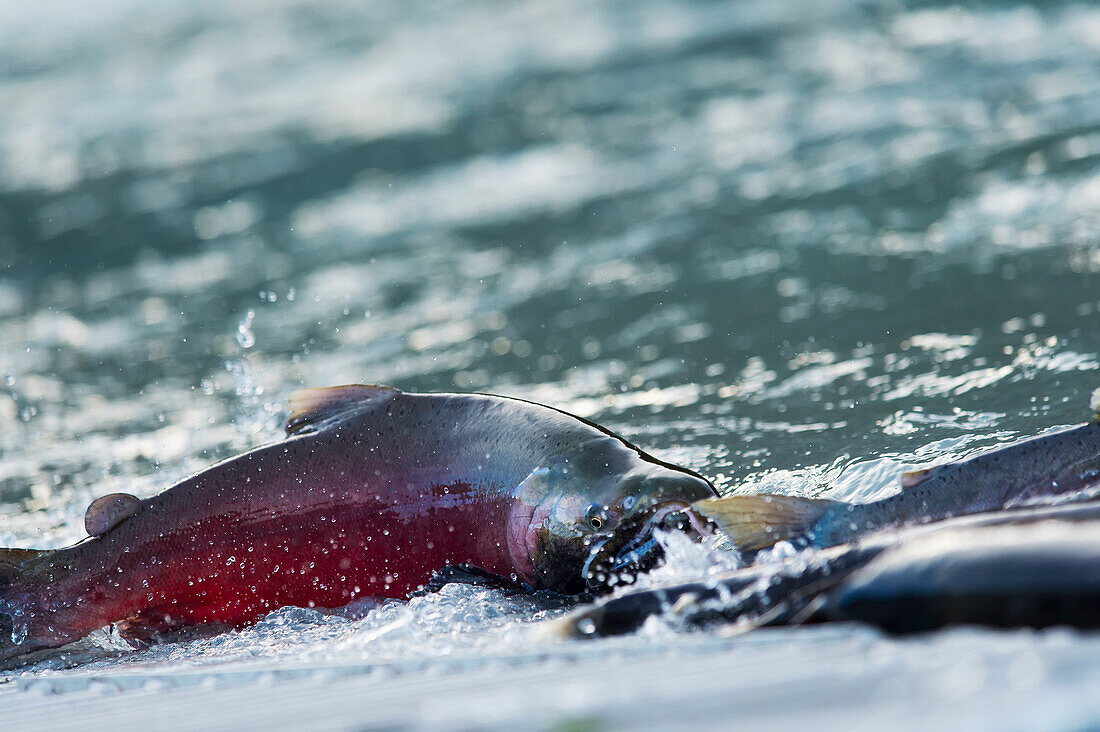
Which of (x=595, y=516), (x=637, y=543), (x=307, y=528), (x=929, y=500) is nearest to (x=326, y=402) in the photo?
(x=307, y=528)

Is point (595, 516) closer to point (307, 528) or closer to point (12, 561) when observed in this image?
point (307, 528)

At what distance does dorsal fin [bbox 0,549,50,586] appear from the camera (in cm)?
341

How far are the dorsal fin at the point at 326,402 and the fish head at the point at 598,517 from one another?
20.8 inches

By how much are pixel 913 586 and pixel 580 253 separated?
528 centimetres

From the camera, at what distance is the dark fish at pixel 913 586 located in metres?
1.96

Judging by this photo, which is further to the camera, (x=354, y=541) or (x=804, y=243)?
(x=804, y=243)

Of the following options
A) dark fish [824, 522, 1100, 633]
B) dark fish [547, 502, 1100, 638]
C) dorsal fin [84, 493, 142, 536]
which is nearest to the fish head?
dark fish [547, 502, 1100, 638]

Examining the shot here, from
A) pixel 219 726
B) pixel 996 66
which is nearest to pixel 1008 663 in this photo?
pixel 219 726

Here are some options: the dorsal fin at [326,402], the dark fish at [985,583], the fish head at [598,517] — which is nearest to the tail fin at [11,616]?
the dorsal fin at [326,402]

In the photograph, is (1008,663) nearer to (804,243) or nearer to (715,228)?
(804,243)

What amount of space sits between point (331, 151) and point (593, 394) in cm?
521

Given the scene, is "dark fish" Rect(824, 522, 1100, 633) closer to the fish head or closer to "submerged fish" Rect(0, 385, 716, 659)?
the fish head

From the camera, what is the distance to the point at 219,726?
2.06 meters

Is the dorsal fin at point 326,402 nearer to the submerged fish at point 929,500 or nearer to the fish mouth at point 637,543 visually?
the fish mouth at point 637,543
